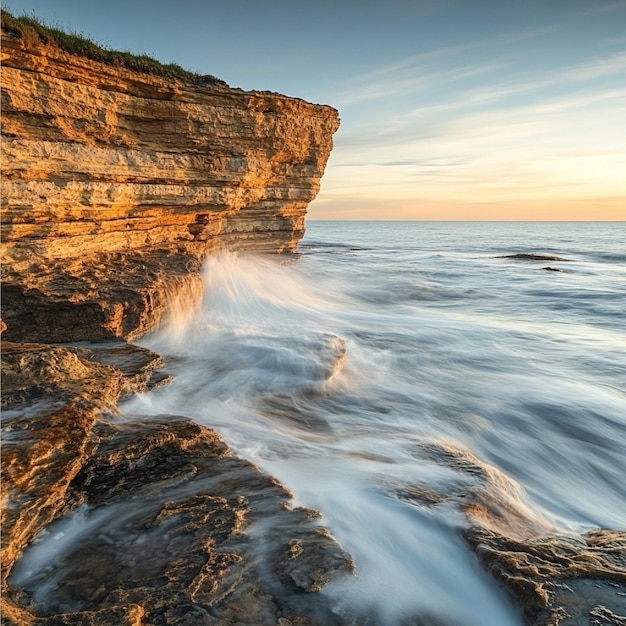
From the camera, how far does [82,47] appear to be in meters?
7.37

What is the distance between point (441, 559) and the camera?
316cm

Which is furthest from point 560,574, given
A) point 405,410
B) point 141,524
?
point 405,410

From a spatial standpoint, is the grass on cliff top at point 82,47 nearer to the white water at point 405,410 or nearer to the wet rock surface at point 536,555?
the white water at point 405,410

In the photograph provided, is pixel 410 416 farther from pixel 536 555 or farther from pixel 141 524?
pixel 141 524

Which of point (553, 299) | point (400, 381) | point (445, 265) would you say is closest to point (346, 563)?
point (400, 381)

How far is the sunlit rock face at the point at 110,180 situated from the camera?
6.61 meters

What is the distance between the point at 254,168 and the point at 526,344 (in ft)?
24.0

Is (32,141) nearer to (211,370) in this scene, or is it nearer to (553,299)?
(211,370)

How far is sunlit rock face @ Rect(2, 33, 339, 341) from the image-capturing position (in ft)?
21.7

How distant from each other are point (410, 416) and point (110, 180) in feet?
20.1

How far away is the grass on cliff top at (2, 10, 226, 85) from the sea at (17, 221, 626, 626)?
435cm

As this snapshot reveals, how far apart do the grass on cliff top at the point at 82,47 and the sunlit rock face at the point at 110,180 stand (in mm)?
164

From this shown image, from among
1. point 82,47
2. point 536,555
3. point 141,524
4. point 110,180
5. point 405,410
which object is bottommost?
point 405,410

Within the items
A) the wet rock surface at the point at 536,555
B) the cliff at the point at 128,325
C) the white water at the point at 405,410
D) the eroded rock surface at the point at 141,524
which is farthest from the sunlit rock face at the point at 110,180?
the wet rock surface at the point at 536,555
